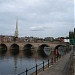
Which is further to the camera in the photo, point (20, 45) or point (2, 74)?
point (20, 45)

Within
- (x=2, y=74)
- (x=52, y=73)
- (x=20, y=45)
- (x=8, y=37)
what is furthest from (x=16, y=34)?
(x=52, y=73)

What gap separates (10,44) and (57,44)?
1063 inches

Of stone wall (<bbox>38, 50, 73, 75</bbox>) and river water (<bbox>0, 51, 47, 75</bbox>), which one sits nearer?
stone wall (<bbox>38, 50, 73, 75</bbox>)

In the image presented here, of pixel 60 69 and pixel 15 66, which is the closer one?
pixel 60 69

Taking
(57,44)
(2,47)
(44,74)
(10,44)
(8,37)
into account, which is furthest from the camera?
(8,37)

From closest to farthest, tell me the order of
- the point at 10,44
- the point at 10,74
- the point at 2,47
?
the point at 10,74, the point at 10,44, the point at 2,47

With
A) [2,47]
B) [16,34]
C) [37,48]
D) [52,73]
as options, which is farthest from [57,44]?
[52,73]

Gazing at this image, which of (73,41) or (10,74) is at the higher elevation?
(73,41)

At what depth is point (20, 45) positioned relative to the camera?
131750 millimetres

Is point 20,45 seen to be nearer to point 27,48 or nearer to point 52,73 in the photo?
point 27,48

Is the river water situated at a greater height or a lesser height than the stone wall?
lesser

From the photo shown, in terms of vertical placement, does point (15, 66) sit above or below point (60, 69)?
below

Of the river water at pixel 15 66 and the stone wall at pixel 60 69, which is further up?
the stone wall at pixel 60 69

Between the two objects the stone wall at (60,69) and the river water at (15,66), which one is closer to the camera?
the stone wall at (60,69)
